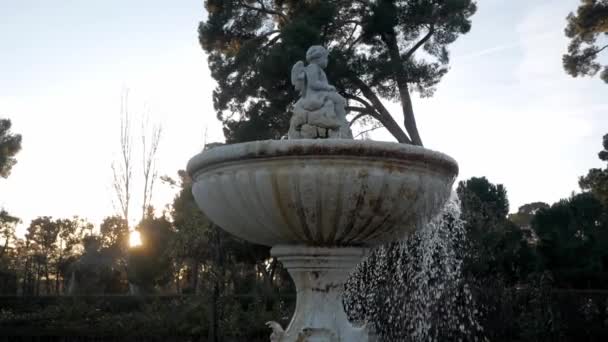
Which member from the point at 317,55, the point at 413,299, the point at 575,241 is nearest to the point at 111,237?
the point at 575,241

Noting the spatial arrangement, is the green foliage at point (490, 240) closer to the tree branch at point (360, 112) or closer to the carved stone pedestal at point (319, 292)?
the tree branch at point (360, 112)

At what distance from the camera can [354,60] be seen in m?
13.8

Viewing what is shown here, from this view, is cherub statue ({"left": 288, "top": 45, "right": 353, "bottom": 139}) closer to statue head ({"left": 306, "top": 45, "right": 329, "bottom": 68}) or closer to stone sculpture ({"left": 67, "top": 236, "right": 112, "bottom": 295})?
statue head ({"left": 306, "top": 45, "right": 329, "bottom": 68})

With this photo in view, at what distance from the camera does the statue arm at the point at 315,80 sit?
4094mm

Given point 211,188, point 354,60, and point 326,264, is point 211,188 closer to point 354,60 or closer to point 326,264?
point 326,264

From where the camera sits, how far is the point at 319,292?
379 cm

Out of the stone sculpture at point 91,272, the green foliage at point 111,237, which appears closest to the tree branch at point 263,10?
the stone sculpture at point 91,272

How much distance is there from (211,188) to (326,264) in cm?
84

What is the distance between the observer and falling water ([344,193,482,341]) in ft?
29.7

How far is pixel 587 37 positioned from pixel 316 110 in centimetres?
1667

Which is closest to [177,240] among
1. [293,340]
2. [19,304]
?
[19,304]

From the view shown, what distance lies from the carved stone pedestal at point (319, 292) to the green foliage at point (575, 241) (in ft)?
38.7

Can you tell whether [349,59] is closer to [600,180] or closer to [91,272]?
[600,180]

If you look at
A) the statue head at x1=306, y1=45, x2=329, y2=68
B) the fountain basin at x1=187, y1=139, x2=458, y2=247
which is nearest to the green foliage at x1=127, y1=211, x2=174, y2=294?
the statue head at x1=306, y1=45, x2=329, y2=68
